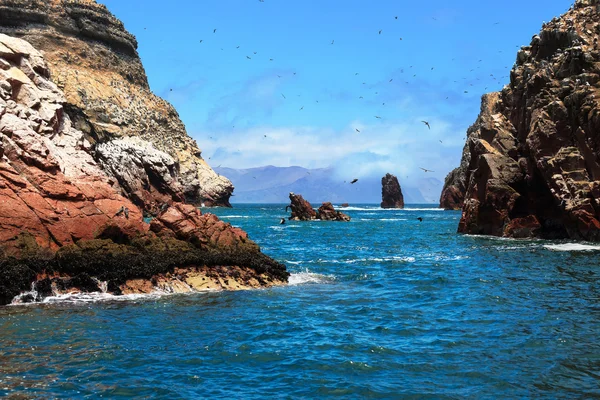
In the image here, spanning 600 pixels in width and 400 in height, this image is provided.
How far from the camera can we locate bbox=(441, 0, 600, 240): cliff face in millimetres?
45500

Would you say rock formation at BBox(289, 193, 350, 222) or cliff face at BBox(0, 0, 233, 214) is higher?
cliff face at BBox(0, 0, 233, 214)

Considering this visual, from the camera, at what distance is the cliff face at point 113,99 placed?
117625 mm

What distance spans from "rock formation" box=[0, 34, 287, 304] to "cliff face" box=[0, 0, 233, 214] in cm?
7861

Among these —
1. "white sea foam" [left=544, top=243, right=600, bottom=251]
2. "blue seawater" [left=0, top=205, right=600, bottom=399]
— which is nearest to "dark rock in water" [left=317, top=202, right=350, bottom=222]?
"white sea foam" [left=544, top=243, right=600, bottom=251]

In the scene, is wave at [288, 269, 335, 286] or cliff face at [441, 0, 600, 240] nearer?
wave at [288, 269, 335, 286]

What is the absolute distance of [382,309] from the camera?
2181 cm

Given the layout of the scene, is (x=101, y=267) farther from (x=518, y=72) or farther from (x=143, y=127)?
(x=143, y=127)

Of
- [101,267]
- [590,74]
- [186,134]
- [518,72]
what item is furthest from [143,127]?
[101,267]

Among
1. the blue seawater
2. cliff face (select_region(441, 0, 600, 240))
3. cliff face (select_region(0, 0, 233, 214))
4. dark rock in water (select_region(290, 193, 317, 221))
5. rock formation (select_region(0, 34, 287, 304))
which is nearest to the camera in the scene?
the blue seawater

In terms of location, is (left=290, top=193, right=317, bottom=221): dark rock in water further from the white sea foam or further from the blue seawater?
the blue seawater

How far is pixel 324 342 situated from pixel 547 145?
3999cm

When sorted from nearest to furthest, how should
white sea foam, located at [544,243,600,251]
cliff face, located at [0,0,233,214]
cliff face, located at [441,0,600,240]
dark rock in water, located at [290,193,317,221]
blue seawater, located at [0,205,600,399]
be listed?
blue seawater, located at [0,205,600,399], white sea foam, located at [544,243,600,251], cliff face, located at [441,0,600,240], dark rock in water, located at [290,193,317,221], cliff face, located at [0,0,233,214]

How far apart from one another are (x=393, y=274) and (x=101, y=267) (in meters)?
16.2

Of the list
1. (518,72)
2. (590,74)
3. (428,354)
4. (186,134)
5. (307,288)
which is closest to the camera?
(428,354)
